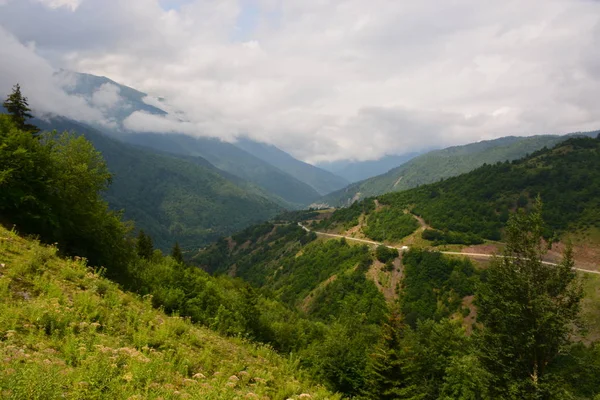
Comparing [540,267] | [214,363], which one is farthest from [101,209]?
[540,267]

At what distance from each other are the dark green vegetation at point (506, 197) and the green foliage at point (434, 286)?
20177 mm

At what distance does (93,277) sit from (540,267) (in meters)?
23.1

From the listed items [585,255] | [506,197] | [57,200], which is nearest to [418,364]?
[57,200]

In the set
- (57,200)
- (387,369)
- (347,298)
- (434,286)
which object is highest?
(57,200)

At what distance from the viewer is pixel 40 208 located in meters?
16.9

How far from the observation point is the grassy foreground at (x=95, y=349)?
6.33m

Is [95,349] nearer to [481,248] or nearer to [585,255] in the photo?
[481,248]

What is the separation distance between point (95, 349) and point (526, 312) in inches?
798

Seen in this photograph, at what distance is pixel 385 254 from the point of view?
114688mm

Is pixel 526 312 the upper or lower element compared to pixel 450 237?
upper

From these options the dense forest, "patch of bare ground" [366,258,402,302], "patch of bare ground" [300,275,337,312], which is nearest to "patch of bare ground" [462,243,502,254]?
"patch of bare ground" [366,258,402,302]

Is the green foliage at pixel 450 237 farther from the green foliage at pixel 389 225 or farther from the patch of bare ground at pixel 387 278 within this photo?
the patch of bare ground at pixel 387 278

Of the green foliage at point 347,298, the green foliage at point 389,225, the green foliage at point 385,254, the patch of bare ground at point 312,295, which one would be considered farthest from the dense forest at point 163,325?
the green foliage at point 389,225

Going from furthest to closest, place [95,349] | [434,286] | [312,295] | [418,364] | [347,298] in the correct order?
[312,295] → [347,298] → [434,286] → [418,364] → [95,349]
